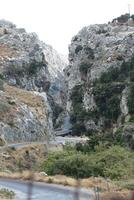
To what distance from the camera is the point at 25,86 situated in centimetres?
14838

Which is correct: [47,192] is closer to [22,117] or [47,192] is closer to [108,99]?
[22,117]

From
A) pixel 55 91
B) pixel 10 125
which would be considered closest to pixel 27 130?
pixel 10 125

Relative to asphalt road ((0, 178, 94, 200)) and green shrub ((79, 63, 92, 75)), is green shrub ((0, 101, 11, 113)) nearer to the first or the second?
green shrub ((79, 63, 92, 75))

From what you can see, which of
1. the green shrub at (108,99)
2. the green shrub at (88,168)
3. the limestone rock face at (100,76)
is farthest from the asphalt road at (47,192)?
the green shrub at (108,99)

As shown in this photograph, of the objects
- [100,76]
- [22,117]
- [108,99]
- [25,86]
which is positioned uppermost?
[100,76]

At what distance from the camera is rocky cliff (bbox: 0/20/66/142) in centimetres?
9800

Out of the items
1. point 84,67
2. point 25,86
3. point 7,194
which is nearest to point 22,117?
point 25,86

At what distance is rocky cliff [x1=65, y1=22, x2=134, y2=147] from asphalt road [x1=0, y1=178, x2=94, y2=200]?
233 feet

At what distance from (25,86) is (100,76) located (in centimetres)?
2268

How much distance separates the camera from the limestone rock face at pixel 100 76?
416ft

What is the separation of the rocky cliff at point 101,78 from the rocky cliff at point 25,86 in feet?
28.1

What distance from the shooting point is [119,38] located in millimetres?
148000

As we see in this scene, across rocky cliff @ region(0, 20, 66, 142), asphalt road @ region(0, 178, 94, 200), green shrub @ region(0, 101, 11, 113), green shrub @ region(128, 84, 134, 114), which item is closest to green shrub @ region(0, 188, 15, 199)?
asphalt road @ region(0, 178, 94, 200)

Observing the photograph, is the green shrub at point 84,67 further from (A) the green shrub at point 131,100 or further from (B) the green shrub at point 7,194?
(B) the green shrub at point 7,194
